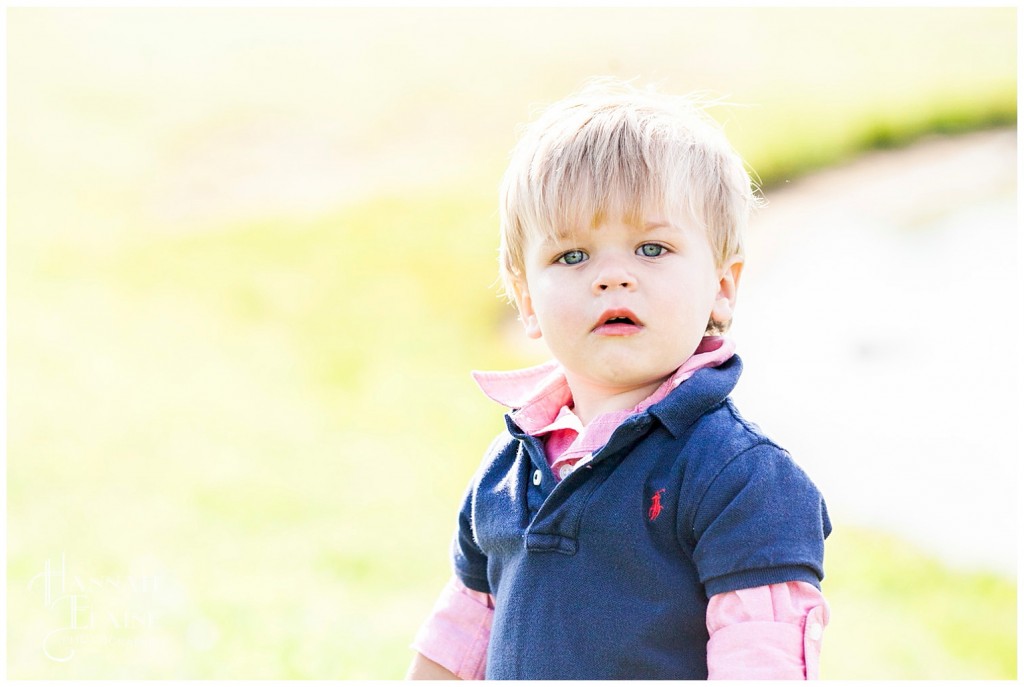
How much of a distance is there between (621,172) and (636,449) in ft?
1.25

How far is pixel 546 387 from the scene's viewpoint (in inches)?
68.6

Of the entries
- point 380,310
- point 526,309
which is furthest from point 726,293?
point 380,310

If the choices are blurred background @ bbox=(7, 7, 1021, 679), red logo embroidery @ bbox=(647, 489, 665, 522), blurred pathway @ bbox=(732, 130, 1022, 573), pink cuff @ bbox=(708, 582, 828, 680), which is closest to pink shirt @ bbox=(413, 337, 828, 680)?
pink cuff @ bbox=(708, 582, 828, 680)

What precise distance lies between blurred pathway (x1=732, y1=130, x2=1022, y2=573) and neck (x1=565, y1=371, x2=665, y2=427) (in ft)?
11.2

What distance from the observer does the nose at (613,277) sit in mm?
1536

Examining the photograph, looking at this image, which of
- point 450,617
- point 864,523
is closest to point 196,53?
point 864,523

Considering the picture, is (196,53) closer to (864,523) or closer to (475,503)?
(864,523)

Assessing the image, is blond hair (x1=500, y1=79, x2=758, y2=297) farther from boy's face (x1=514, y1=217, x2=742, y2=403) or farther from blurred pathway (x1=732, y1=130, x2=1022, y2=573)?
blurred pathway (x1=732, y1=130, x2=1022, y2=573)

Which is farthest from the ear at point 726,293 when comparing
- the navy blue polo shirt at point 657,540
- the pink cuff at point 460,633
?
the pink cuff at point 460,633

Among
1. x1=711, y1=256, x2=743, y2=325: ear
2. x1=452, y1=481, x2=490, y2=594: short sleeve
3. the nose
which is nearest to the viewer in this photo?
the nose

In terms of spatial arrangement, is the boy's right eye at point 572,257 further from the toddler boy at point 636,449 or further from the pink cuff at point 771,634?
the pink cuff at point 771,634

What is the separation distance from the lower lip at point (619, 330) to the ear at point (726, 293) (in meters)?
0.18

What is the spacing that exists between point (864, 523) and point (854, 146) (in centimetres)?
329

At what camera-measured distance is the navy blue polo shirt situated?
142 cm
